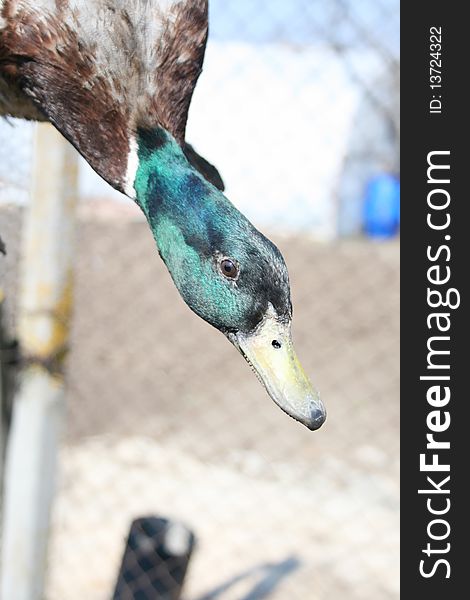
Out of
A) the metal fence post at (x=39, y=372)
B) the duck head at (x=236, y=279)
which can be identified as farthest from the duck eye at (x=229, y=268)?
the metal fence post at (x=39, y=372)

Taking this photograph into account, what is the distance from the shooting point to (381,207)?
7.25 m

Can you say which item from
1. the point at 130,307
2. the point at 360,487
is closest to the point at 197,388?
the point at 130,307

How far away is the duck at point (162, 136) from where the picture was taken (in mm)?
991

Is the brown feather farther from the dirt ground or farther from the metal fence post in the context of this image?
the dirt ground

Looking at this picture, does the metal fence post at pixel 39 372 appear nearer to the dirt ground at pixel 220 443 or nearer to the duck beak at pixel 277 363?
the dirt ground at pixel 220 443

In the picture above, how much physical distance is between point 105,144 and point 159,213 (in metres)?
0.11

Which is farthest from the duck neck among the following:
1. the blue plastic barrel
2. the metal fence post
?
the blue plastic barrel

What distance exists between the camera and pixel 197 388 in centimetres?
409

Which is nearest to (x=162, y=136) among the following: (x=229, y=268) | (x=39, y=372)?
(x=229, y=268)

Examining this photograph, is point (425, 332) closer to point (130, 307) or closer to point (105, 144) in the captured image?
point (105, 144)

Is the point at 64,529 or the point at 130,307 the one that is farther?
the point at 130,307

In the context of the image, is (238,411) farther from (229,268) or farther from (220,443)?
(229,268)

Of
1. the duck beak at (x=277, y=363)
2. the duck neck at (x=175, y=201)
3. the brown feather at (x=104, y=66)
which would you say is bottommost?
the duck beak at (x=277, y=363)

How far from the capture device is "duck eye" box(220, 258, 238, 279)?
39.0 inches
